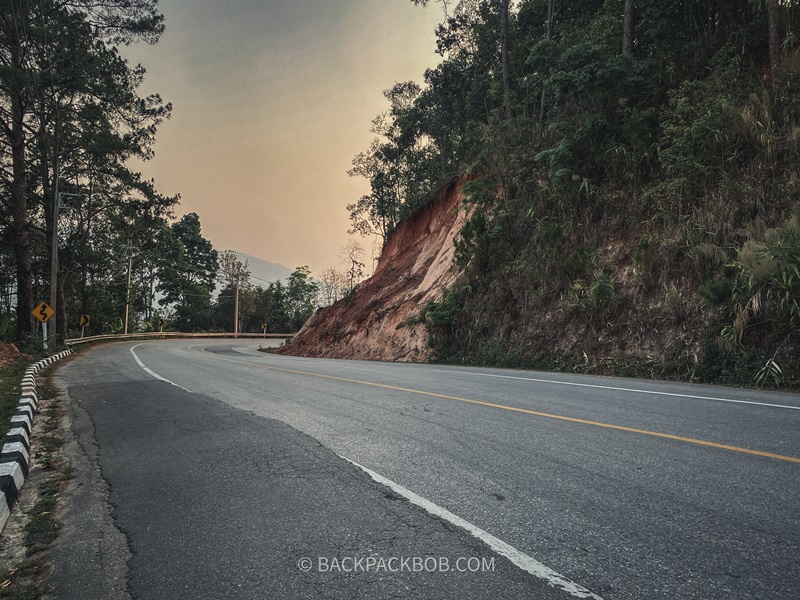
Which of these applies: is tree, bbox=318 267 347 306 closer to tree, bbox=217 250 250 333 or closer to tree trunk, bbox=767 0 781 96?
tree, bbox=217 250 250 333

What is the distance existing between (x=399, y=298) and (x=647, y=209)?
39.4ft

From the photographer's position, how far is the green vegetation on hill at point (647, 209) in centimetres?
998

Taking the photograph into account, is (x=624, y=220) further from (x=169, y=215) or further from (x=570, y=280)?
(x=169, y=215)

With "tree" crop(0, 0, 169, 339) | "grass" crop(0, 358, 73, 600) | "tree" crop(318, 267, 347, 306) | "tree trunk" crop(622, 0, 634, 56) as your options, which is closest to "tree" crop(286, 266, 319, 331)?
"tree" crop(318, 267, 347, 306)

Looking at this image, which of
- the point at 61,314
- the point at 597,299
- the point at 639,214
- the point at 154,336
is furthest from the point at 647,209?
the point at 154,336

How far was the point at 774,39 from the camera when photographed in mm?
12203

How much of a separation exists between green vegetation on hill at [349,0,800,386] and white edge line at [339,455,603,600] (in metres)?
8.57

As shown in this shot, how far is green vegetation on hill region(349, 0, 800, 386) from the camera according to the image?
998 cm

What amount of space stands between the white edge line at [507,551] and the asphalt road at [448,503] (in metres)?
0.01

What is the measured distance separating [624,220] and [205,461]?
1366 centimetres

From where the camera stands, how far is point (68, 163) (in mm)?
27688

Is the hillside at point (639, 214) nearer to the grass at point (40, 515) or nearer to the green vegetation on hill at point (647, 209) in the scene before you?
the green vegetation on hill at point (647, 209)

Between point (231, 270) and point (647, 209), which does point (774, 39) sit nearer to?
point (647, 209)

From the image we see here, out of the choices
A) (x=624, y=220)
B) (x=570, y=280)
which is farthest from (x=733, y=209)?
(x=570, y=280)
